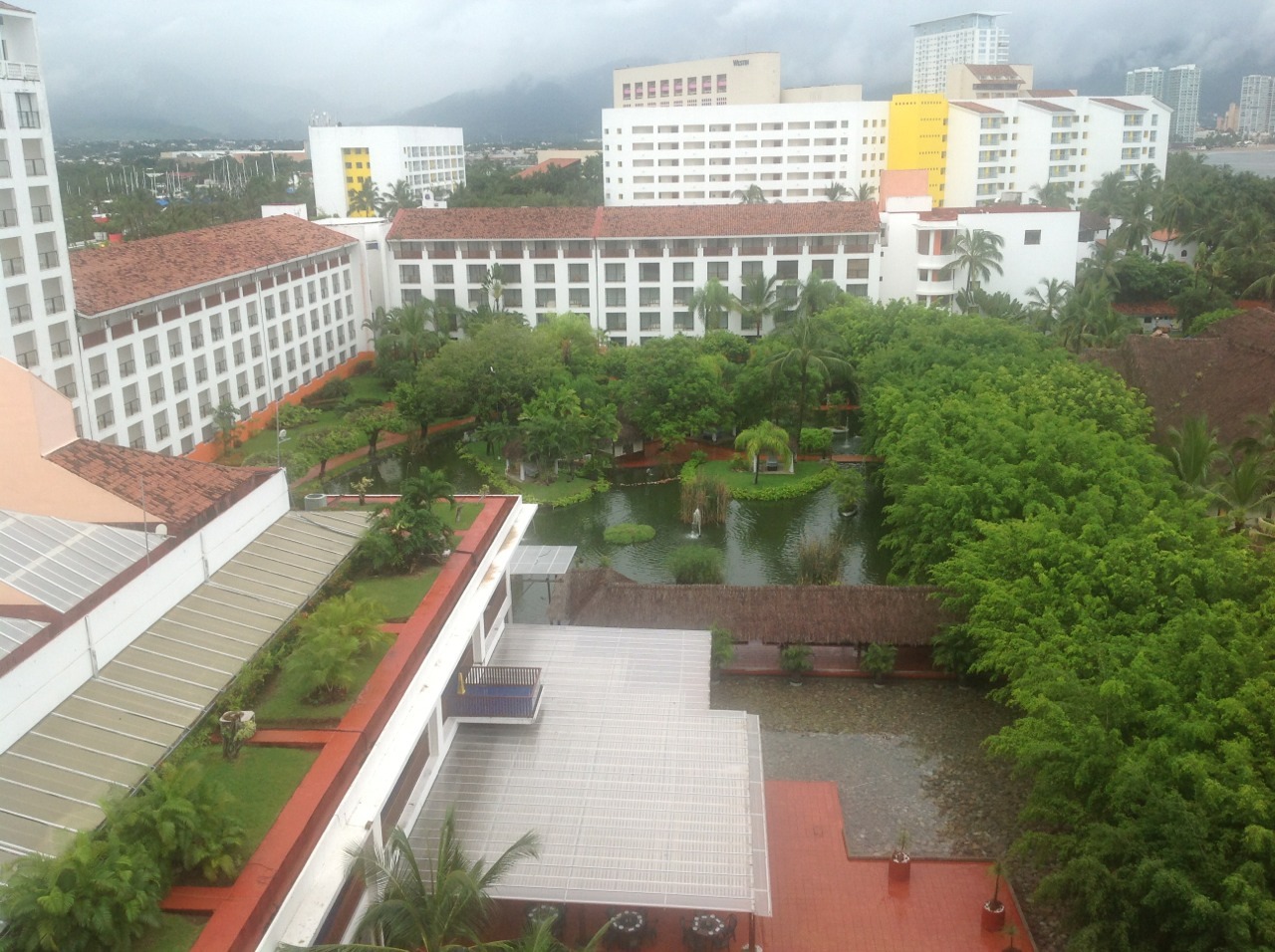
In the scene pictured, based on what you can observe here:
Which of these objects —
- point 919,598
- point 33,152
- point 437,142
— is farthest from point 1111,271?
point 437,142

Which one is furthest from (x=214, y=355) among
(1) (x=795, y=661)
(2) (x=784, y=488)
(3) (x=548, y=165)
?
(3) (x=548, y=165)

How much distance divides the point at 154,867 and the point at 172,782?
93 cm

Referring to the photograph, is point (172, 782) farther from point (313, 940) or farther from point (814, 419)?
point (814, 419)

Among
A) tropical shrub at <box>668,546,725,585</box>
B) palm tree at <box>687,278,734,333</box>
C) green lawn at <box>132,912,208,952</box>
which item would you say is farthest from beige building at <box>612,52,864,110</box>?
green lawn at <box>132,912,208,952</box>

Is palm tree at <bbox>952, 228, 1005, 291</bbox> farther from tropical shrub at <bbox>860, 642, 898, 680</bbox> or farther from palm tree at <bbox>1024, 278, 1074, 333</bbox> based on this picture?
tropical shrub at <bbox>860, 642, 898, 680</bbox>

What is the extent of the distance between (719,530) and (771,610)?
31.2 ft

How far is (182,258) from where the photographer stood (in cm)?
3916

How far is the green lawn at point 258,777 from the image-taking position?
11.5 m

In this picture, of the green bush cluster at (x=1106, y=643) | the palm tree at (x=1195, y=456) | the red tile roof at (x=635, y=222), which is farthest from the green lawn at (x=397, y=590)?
the red tile roof at (x=635, y=222)

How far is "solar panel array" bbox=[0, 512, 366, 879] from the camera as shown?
34.7 feet

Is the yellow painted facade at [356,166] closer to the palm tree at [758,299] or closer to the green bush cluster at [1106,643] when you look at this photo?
the palm tree at [758,299]

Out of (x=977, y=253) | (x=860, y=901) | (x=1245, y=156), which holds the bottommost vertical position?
(x=860, y=901)

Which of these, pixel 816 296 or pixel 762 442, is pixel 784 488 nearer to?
pixel 762 442

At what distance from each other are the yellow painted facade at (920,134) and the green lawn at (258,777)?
257ft
